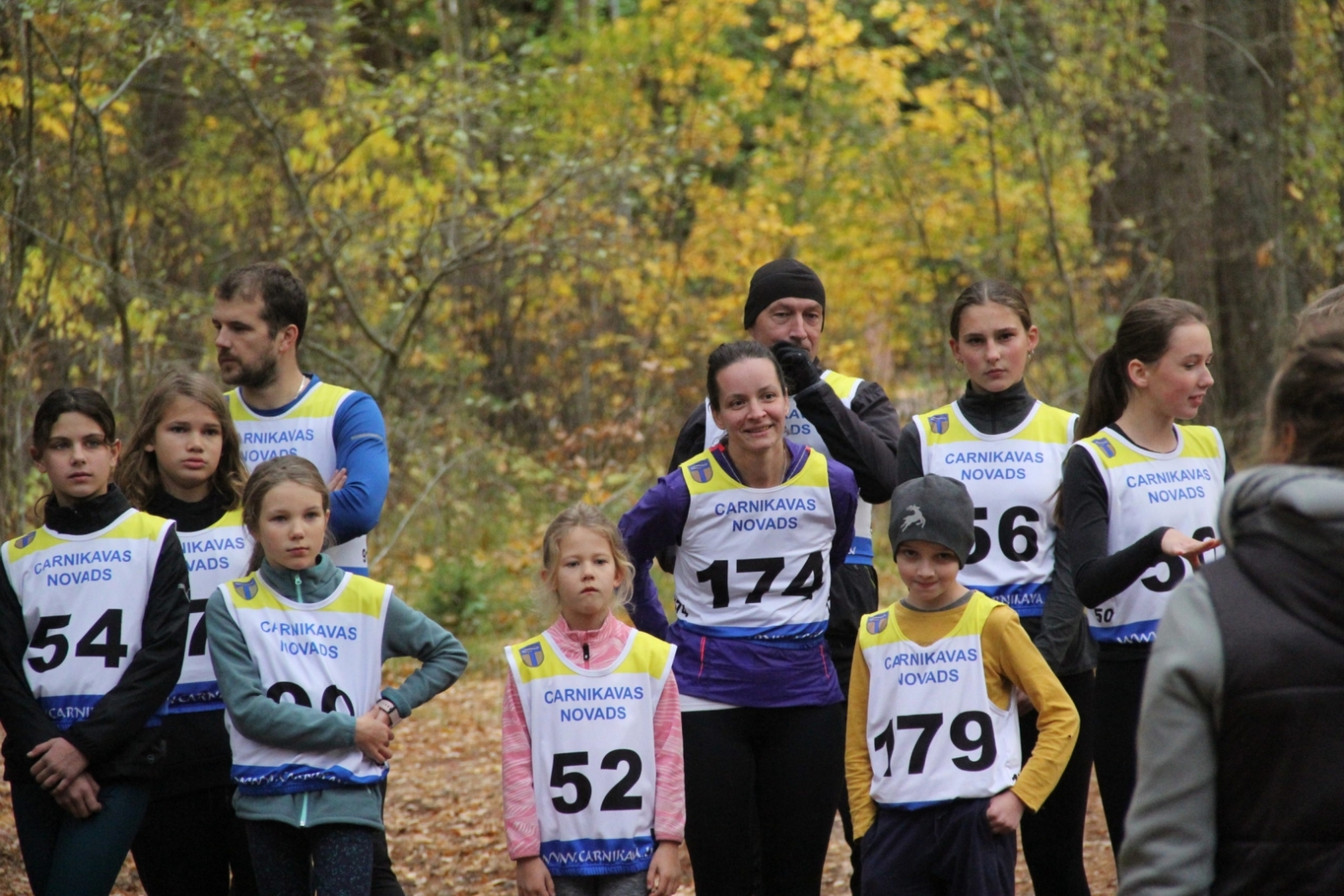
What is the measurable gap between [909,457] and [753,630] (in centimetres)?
80

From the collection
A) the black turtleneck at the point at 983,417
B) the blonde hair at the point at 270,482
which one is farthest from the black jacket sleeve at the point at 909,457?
the blonde hair at the point at 270,482

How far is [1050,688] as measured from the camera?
12.5 ft

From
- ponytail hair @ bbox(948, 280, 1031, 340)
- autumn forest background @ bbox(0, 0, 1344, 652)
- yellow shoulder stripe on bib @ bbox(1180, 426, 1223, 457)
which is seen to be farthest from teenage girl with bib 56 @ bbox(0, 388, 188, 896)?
autumn forest background @ bbox(0, 0, 1344, 652)

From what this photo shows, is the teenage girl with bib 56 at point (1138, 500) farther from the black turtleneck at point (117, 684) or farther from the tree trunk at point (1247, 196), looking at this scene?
the tree trunk at point (1247, 196)

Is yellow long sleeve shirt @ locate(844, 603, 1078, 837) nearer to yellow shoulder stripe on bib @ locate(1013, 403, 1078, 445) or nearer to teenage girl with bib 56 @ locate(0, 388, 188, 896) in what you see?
yellow shoulder stripe on bib @ locate(1013, 403, 1078, 445)

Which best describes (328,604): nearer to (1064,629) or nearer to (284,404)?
(284,404)

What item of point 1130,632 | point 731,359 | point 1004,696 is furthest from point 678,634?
point 1130,632

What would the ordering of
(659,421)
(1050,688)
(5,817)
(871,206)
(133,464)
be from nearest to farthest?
1. (1050,688)
2. (133,464)
3. (5,817)
4. (659,421)
5. (871,206)

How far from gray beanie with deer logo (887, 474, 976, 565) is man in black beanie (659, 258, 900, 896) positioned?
2.06ft

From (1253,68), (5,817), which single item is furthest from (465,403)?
(1253,68)

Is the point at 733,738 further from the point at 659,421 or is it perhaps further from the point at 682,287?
the point at 682,287

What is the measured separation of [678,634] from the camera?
14.3 ft

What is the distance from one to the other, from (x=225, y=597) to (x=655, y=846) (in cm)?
138

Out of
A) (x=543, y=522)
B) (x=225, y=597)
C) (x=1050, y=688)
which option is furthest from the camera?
(x=543, y=522)
